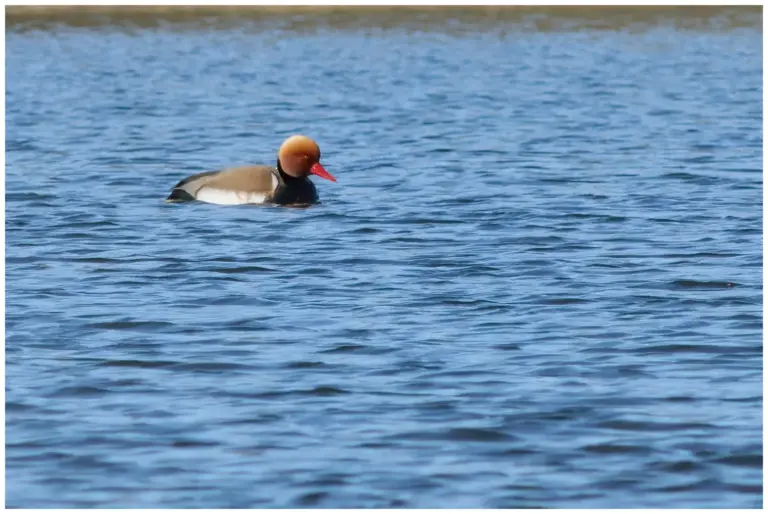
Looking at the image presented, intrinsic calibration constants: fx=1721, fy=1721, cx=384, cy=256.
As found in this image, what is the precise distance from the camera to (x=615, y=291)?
10766 mm

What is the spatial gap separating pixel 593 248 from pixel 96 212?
471 centimetres

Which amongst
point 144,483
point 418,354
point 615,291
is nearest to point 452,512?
point 144,483

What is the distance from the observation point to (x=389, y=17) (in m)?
→ 52.4

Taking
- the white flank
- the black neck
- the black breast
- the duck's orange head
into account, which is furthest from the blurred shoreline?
the white flank

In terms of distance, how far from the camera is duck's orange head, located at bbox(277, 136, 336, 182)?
15711 mm

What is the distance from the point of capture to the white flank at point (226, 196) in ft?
50.3

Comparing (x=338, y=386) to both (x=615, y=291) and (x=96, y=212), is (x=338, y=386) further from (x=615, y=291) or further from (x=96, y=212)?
(x=96, y=212)

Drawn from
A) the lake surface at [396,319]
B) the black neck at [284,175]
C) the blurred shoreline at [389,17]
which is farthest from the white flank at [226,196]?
the blurred shoreline at [389,17]

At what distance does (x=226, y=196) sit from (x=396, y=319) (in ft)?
18.5

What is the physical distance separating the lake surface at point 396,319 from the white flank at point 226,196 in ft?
0.66

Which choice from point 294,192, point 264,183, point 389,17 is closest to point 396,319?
point 294,192

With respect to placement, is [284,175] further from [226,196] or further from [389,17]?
[389,17]

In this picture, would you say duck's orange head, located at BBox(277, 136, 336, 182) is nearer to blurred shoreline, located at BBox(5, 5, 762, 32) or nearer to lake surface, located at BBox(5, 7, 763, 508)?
lake surface, located at BBox(5, 7, 763, 508)

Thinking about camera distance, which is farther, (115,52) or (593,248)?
(115,52)
